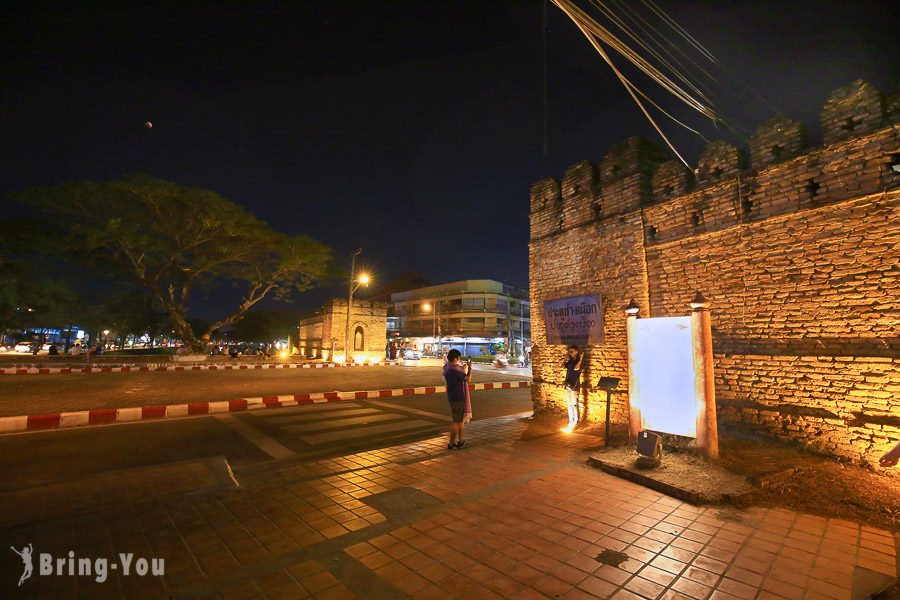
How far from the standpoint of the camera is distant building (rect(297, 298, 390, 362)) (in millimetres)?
33156

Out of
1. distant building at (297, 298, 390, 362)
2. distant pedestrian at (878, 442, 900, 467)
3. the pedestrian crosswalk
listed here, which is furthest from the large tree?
distant pedestrian at (878, 442, 900, 467)

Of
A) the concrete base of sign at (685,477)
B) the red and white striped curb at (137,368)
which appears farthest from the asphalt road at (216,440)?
the red and white striped curb at (137,368)

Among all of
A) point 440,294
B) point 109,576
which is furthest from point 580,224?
point 440,294

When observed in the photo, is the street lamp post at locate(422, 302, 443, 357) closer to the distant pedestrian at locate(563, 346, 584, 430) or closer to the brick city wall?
the distant pedestrian at locate(563, 346, 584, 430)

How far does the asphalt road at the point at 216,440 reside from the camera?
5.74m

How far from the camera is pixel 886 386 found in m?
4.66

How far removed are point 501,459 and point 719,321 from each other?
401 centimetres

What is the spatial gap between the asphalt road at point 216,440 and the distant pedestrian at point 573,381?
2600 millimetres

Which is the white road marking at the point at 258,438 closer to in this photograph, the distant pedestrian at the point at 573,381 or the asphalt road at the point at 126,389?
the asphalt road at the point at 126,389

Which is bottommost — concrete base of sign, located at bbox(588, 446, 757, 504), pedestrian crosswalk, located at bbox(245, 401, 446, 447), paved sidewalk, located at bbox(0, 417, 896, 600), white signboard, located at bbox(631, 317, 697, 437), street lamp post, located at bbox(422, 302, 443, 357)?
pedestrian crosswalk, located at bbox(245, 401, 446, 447)

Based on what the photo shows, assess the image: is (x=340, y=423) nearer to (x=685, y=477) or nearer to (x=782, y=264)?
(x=685, y=477)

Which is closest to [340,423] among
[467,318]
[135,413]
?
[135,413]

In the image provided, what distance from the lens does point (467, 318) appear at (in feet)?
203

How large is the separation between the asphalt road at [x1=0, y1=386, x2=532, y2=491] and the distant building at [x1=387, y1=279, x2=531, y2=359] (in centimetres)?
4654
